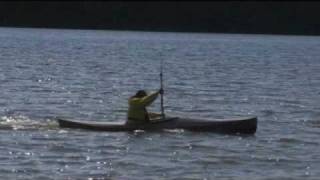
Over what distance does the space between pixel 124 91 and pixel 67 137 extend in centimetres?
2306

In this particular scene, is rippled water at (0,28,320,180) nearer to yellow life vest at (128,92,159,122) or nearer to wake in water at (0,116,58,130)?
wake in water at (0,116,58,130)

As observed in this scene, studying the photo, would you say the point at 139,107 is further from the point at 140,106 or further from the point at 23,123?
the point at 23,123

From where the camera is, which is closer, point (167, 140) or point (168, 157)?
point (168, 157)

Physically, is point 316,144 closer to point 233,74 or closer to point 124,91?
point 124,91

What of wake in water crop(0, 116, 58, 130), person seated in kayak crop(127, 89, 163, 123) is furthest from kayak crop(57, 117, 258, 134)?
wake in water crop(0, 116, 58, 130)

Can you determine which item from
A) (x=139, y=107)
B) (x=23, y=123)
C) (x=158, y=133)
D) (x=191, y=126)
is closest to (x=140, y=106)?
(x=139, y=107)

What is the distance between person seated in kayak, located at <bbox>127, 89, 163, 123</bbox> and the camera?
3378cm

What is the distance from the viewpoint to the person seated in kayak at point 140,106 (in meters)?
33.8

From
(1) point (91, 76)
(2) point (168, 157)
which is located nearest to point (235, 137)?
(2) point (168, 157)

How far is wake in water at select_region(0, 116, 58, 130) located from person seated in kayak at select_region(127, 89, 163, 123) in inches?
128

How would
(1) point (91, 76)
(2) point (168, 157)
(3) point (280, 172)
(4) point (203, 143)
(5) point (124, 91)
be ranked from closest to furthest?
(3) point (280, 172)
(2) point (168, 157)
(4) point (203, 143)
(5) point (124, 91)
(1) point (91, 76)

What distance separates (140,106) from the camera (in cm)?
3397

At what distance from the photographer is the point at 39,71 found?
73625 millimetres

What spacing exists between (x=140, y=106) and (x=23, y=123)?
547 centimetres
